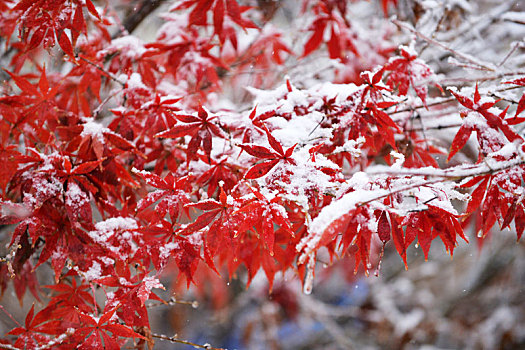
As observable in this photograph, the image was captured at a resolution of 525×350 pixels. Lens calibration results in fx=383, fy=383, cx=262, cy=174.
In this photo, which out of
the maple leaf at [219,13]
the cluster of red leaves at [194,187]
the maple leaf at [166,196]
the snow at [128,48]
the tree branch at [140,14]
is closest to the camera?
the cluster of red leaves at [194,187]

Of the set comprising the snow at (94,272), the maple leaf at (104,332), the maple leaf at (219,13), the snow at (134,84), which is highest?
the maple leaf at (219,13)

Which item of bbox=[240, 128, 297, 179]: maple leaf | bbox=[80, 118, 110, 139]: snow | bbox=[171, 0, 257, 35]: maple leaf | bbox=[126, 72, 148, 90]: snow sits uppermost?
bbox=[171, 0, 257, 35]: maple leaf

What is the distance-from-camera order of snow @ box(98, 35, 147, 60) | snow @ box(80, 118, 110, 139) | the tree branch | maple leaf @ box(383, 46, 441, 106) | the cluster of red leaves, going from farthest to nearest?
the tree branch → snow @ box(98, 35, 147, 60) → maple leaf @ box(383, 46, 441, 106) → snow @ box(80, 118, 110, 139) → the cluster of red leaves

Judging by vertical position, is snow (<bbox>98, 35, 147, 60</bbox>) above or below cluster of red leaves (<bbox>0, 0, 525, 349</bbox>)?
above

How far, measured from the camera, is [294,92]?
1.37m

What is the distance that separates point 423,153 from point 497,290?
3.42m

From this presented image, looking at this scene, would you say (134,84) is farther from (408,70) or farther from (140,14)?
(140,14)

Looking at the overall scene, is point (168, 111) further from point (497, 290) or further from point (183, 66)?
point (497, 290)

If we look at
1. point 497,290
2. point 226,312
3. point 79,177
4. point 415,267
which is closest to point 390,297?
point 415,267

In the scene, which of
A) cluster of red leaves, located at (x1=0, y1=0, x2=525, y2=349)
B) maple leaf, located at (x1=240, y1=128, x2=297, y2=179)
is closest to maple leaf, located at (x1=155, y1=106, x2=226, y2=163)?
cluster of red leaves, located at (x1=0, y1=0, x2=525, y2=349)

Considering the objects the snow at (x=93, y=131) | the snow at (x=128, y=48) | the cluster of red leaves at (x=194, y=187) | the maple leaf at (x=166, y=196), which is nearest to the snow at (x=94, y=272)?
the cluster of red leaves at (x=194, y=187)

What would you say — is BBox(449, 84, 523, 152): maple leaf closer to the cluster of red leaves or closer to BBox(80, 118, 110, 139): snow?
the cluster of red leaves

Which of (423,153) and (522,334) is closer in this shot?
(423,153)

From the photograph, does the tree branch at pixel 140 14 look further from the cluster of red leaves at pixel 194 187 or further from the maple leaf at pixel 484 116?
the maple leaf at pixel 484 116
